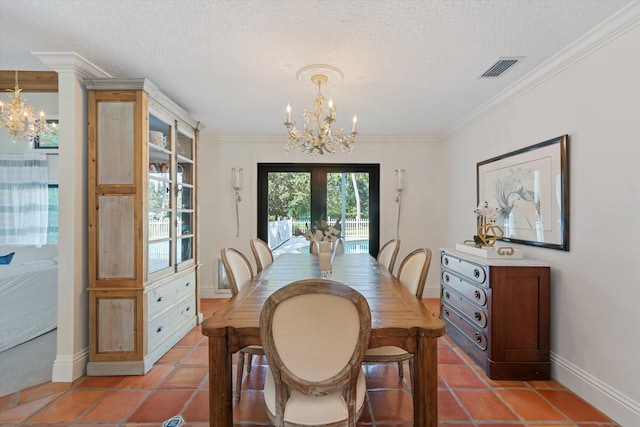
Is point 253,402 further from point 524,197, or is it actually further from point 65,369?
point 524,197

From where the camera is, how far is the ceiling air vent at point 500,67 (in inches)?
90.5

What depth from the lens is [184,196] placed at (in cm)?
339

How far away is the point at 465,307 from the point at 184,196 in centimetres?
309

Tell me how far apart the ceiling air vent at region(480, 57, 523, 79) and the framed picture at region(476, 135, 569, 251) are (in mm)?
668

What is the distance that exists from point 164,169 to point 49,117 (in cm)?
233

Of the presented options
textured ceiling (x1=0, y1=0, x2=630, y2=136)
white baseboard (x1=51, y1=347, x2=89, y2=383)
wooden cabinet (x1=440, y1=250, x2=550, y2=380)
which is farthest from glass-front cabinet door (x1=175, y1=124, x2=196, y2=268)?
wooden cabinet (x1=440, y1=250, x2=550, y2=380)

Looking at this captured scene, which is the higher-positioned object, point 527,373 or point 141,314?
point 141,314

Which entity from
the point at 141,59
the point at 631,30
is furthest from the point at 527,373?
the point at 141,59

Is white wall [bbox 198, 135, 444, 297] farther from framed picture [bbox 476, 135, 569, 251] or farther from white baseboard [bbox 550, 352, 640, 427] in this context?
white baseboard [bbox 550, 352, 640, 427]

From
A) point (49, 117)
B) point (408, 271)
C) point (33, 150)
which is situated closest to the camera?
point (408, 271)

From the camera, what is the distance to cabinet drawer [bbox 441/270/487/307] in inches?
99.1

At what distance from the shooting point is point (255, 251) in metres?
2.88

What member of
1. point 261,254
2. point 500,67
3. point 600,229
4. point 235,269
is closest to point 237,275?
point 235,269

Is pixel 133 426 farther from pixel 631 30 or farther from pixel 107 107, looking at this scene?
pixel 631 30
